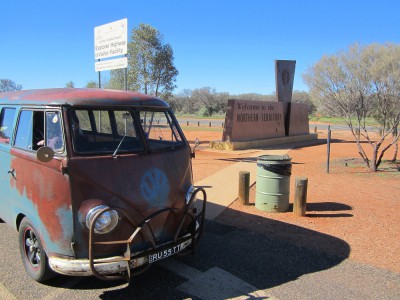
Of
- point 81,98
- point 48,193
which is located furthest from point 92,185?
point 81,98

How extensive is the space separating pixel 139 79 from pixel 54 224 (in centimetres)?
1587

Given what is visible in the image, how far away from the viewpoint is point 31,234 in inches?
154

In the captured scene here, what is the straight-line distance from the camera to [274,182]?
21.3ft

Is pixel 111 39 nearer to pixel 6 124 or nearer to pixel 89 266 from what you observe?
pixel 6 124

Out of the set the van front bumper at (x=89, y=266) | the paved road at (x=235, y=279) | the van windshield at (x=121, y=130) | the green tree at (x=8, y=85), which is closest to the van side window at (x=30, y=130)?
the van windshield at (x=121, y=130)

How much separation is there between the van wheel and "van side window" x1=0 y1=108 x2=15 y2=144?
1.11 m

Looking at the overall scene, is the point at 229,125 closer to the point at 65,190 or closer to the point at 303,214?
the point at 303,214

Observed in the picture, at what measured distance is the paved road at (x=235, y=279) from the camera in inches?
146

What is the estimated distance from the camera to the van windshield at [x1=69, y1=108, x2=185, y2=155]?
12.1ft

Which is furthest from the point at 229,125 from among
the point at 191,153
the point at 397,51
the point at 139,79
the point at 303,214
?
the point at 191,153

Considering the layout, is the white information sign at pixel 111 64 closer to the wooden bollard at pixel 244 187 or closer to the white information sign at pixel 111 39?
the white information sign at pixel 111 39

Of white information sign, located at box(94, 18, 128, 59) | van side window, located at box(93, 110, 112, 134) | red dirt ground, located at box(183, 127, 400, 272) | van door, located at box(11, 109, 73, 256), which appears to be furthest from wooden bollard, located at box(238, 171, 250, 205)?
white information sign, located at box(94, 18, 128, 59)

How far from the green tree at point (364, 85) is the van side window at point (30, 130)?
983 cm

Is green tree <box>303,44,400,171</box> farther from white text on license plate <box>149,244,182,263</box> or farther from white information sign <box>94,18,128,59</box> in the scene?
white text on license plate <box>149,244,182,263</box>
